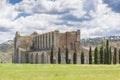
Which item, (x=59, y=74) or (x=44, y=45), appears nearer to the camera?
(x=59, y=74)

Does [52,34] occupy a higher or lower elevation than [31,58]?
higher

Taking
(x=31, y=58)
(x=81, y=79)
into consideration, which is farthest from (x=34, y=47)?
(x=81, y=79)

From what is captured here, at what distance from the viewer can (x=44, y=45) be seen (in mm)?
179250

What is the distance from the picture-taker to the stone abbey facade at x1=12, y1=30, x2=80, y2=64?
15823 cm

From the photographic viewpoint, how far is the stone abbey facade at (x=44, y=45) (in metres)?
158

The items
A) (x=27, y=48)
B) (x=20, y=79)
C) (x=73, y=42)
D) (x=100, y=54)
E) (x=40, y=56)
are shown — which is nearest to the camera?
→ (x=20, y=79)

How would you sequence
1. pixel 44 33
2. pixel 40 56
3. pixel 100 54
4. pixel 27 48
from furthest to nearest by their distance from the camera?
pixel 27 48
pixel 44 33
pixel 40 56
pixel 100 54

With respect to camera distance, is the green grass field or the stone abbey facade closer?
the green grass field

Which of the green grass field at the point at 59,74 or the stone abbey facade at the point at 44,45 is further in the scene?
the stone abbey facade at the point at 44,45

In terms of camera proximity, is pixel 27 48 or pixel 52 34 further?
pixel 27 48

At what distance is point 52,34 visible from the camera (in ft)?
546

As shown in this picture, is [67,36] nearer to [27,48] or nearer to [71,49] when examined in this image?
[71,49]

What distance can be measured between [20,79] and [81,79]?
5.85 metres

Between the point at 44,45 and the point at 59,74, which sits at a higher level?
the point at 59,74
